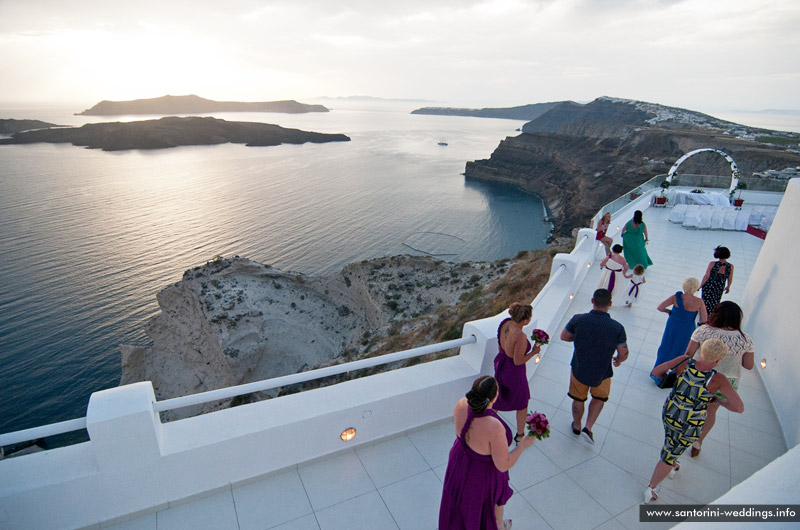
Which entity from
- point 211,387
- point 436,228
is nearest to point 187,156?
point 436,228

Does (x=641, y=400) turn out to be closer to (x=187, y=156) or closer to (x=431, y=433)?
(x=431, y=433)

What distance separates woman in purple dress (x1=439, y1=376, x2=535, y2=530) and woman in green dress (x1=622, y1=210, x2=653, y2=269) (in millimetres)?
6499

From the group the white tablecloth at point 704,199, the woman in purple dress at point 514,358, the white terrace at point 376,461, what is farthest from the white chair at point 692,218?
the woman in purple dress at point 514,358

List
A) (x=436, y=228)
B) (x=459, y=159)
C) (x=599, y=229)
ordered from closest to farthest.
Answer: (x=599, y=229)
(x=436, y=228)
(x=459, y=159)

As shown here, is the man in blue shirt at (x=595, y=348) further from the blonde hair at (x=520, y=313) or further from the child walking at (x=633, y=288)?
the child walking at (x=633, y=288)

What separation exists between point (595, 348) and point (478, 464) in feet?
6.33

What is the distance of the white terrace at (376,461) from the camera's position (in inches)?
107

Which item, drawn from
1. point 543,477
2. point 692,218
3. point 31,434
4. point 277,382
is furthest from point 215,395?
point 692,218

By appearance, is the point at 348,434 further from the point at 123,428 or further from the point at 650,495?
the point at 650,495

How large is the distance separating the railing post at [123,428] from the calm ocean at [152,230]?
25.2 metres

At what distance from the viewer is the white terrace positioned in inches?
107

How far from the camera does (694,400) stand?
3.12 meters

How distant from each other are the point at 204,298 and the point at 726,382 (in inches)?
990

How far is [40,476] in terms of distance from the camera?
8.67 feet
